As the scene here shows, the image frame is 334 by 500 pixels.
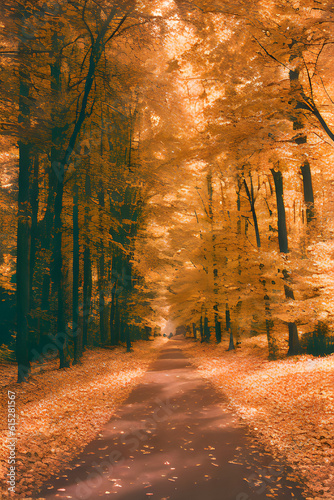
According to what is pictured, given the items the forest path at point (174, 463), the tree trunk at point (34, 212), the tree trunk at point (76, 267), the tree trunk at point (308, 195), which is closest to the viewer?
the forest path at point (174, 463)

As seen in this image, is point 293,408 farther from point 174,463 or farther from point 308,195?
point 308,195

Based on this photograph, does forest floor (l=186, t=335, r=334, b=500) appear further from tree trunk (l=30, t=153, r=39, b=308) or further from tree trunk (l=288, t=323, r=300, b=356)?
tree trunk (l=30, t=153, r=39, b=308)

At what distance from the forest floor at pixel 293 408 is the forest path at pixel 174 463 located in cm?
31

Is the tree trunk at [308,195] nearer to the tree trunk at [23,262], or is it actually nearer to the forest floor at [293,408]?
the forest floor at [293,408]

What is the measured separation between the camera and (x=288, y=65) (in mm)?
8711

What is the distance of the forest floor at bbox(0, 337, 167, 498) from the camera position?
5.27m

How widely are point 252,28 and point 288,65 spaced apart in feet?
4.20

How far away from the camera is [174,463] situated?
5336mm

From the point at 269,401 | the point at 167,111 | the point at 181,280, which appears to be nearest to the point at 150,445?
the point at 269,401

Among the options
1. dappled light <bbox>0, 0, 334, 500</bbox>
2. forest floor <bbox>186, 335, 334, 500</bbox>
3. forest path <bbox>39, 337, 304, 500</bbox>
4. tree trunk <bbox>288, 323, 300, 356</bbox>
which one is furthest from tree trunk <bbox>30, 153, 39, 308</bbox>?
tree trunk <bbox>288, 323, 300, 356</bbox>

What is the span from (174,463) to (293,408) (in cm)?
332

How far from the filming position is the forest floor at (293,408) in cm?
509

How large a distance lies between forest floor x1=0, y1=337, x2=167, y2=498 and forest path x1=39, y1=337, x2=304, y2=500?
333 mm

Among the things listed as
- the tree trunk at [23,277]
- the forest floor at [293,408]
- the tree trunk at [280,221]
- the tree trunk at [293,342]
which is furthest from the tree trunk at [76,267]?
the tree trunk at [293,342]
